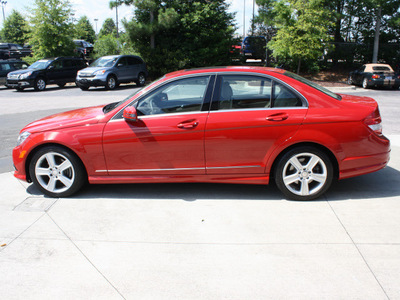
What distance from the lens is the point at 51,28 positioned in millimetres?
24766

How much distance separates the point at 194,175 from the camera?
4.76 metres

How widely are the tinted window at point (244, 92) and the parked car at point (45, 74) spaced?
59.3 feet

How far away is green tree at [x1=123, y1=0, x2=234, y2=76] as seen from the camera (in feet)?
80.2

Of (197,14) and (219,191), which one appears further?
(197,14)

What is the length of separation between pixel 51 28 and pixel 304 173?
79.5 ft

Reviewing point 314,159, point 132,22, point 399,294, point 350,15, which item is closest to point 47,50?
point 132,22

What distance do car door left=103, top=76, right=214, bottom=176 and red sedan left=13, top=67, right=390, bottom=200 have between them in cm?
1

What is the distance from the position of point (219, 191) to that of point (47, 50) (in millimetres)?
23758

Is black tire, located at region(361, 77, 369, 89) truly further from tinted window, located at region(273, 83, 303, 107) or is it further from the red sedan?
tinted window, located at region(273, 83, 303, 107)

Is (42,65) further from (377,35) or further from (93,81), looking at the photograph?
(377,35)

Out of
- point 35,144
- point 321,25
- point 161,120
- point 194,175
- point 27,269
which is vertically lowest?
point 27,269

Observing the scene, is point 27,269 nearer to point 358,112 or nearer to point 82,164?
point 82,164

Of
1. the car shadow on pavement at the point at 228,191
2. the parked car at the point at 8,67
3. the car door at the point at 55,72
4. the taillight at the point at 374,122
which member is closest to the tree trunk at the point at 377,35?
A: the car door at the point at 55,72

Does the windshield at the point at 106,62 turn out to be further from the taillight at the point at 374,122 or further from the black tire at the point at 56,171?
the taillight at the point at 374,122
